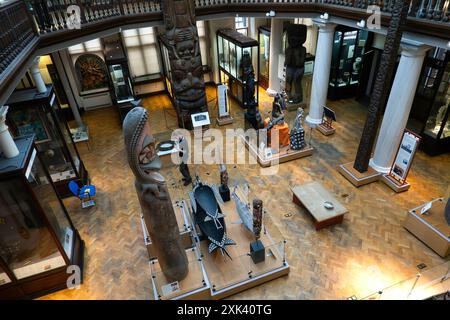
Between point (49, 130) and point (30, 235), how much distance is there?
304 cm

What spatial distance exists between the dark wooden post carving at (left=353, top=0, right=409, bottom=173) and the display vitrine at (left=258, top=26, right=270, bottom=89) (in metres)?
6.33

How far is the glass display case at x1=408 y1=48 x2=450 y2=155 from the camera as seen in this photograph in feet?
28.8

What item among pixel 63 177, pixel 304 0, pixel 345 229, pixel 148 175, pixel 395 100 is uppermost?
pixel 304 0

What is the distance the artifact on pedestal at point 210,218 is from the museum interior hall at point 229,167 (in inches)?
1.5

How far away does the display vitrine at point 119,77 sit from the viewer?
1132 cm

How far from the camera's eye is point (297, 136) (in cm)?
942

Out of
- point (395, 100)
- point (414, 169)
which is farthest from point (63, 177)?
point (414, 169)

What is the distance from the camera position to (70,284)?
6273 millimetres

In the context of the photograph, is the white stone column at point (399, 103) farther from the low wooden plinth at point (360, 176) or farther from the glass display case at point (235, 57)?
the glass display case at point (235, 57)

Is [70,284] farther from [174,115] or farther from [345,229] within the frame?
[174,115]

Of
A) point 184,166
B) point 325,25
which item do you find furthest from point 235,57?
point 184,166

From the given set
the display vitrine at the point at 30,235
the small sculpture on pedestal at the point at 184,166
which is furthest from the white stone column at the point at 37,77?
the small sculpture on pedestal at the point at 184,166

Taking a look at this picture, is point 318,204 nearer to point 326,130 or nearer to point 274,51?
point 326,130

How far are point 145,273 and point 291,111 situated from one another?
26.9 ft
